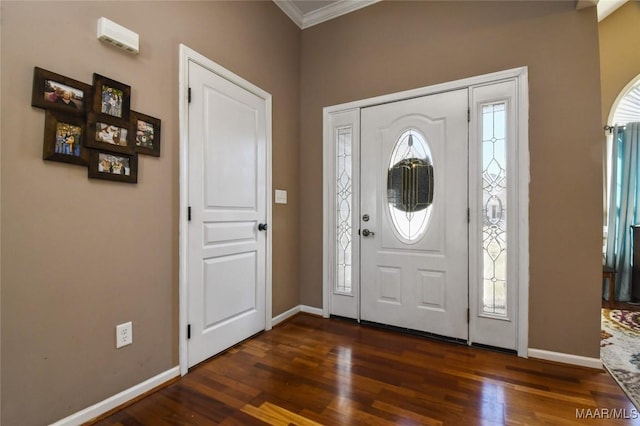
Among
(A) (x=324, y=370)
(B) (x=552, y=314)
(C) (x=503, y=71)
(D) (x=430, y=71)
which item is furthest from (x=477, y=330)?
(D) (x=430, y=71)

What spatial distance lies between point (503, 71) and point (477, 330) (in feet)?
6.71

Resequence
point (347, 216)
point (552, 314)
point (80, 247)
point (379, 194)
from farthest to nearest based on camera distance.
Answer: point (347, 216) < point (379, 194) < point (552, 314) < point (80, 247)

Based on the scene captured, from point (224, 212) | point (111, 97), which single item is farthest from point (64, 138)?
point (224, 212)

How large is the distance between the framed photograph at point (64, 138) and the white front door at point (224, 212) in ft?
2.03

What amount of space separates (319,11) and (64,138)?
2.66 meters

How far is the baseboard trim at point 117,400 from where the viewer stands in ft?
4.85

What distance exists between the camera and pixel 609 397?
5.65ft

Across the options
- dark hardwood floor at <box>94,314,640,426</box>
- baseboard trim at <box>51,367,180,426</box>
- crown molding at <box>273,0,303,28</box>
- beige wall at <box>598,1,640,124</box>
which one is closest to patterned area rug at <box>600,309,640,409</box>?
dark hardwood floor at <box>94,314,640,426</box>

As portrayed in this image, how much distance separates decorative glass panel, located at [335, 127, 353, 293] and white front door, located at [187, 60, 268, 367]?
2.46ft

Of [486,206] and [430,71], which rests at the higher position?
[430,71]

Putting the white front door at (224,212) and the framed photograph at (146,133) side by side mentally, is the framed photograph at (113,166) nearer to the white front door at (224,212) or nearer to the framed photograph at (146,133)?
the framed photograph at (146,133)

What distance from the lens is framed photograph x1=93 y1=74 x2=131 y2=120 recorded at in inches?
60.9

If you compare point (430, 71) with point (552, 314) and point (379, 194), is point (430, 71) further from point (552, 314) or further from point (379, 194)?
point (552, 314)

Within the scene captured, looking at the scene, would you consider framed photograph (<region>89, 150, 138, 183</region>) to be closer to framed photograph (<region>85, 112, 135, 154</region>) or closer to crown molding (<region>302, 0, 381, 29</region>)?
framed photograph (<region>85, 112, 135, 154</region>)
